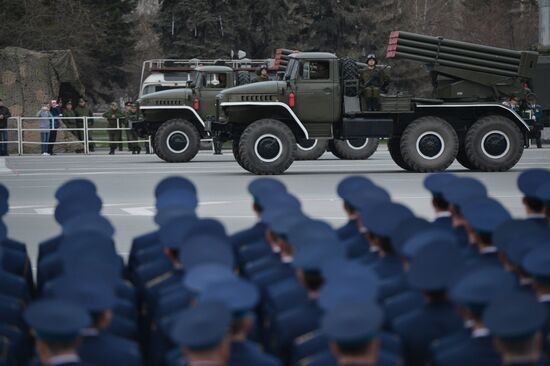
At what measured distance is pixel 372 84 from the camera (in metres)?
27.3

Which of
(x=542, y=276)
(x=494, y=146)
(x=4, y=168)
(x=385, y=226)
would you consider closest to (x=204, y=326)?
(x=542, y=276)

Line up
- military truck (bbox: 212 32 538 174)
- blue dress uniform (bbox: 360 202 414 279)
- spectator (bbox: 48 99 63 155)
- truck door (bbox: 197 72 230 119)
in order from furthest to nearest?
spectator (bbox: 48 99 63 155) → truck door (bbox: 197 72 230 119) → military truck (bbox: 212 32 538 174) → blue dress uniform (bbox: 360 202 414 279)

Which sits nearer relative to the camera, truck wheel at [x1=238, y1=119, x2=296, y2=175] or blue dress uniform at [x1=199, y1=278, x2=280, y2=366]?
blue dress uniform at [x1=199, y1=278, x2=280, y2=366]

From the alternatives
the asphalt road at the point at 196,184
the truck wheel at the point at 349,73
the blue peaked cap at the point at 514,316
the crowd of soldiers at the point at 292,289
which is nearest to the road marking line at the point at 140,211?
the asphalt road at the point at 196,184

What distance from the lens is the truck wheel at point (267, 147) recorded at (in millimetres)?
26359

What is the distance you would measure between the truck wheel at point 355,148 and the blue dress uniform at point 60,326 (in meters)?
27.6

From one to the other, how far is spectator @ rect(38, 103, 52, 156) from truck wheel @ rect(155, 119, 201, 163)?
23.4ft

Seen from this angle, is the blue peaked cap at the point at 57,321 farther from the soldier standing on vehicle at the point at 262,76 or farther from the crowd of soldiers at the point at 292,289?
the soldier standing on vehicle at the point at 262,76

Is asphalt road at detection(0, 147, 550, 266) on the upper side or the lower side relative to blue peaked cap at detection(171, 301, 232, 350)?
lower

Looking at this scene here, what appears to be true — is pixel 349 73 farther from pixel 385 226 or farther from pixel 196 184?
pixel 385 226

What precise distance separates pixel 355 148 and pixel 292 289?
1039 inches

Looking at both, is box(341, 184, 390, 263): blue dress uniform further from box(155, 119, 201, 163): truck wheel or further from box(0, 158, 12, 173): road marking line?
box(155, 119, 201, 163): truck wheel

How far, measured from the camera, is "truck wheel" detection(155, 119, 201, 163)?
33406 mm

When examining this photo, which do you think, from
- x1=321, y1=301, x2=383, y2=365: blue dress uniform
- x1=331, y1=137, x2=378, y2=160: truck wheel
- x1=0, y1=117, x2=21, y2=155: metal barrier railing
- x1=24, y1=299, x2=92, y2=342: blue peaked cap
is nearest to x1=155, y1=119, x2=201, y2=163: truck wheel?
x1=331, y1=137, x2=378, y2=160: truck wheel
